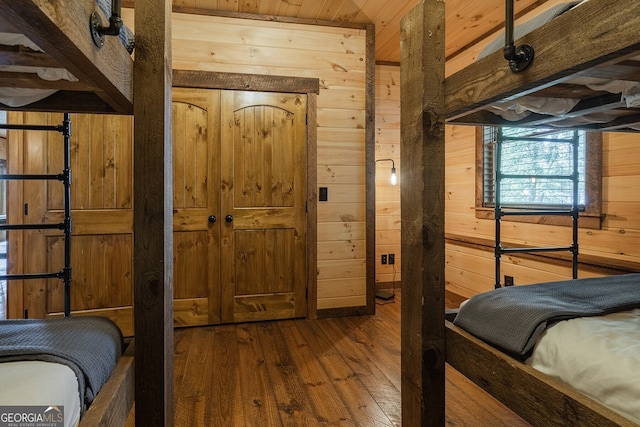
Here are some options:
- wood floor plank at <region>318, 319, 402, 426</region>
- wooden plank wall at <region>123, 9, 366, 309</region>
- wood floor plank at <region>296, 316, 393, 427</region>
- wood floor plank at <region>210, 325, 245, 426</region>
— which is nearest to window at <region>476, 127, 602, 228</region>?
wooden plank wall at <region>123, 9, 366, 309</region>

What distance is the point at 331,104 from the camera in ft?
10.4

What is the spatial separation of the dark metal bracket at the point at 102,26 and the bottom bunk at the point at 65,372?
2.12 feet

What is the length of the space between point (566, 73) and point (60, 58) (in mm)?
980

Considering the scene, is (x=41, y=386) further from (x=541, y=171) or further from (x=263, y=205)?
(x=541, y=171)

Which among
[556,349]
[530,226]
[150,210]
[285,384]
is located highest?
[150,210]

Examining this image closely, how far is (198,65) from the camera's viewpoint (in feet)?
9.60

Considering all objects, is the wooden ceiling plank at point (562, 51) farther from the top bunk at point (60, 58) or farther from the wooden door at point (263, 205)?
the wooden door at point (263, 205)

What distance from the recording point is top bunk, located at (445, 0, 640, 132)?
2.06 feet

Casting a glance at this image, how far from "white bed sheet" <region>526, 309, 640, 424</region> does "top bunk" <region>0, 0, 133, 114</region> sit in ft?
3.79

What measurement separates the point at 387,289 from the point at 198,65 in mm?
2875

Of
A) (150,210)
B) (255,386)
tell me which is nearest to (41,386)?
(150,210)

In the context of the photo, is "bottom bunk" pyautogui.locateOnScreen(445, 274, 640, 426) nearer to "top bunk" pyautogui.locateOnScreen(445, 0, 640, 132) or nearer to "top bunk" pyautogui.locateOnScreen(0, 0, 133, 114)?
"top bunk" pyautogui.locateOnScreen(445, 0, 640, 132)

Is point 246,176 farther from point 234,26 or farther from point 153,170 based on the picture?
Answer: point 153,170

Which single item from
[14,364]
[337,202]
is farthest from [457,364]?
[337,202]
